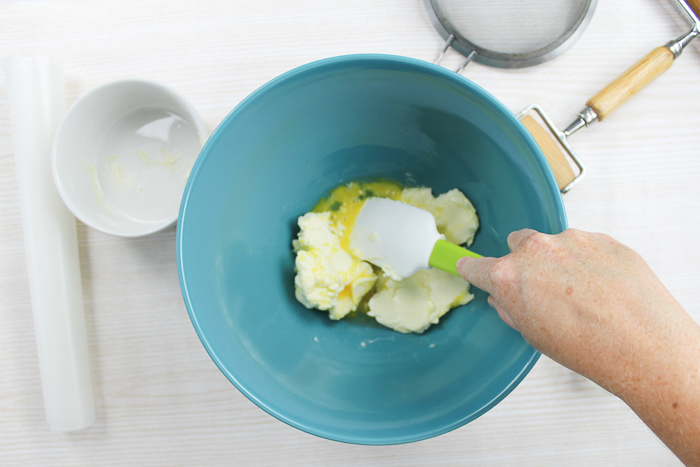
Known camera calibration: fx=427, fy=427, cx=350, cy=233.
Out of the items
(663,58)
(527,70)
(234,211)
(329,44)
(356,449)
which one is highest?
(663,58)

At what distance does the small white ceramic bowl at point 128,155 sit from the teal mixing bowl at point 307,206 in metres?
0.16

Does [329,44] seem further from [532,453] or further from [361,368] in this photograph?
[532,453]

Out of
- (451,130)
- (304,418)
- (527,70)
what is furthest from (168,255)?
(527,70)

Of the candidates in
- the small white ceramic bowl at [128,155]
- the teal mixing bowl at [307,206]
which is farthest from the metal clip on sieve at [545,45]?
the small white ceramic bowl at [128,155]

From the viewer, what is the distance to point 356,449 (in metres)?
0.71

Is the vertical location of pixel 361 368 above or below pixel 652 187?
below

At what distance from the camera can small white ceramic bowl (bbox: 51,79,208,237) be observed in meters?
0.64

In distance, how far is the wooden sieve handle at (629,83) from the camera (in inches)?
26.0

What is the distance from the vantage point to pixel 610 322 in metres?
0.40

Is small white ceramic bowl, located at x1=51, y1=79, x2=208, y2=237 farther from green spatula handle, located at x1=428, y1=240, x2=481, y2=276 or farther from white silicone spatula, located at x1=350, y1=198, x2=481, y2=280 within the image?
green spatula handle, located at x1=428, y1=240, x2=481, y2=276

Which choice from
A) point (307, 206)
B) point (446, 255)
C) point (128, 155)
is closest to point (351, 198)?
point (307, 206)

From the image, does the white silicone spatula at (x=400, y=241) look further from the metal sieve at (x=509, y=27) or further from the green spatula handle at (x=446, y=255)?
the metal sieve at (x=509, y=27)

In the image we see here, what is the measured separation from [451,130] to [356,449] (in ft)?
1.74

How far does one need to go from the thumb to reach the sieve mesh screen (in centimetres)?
38
